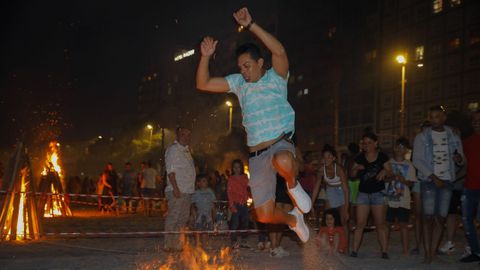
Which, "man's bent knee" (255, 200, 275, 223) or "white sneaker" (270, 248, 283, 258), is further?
"white sneaker" (270, 248, 283, 258)

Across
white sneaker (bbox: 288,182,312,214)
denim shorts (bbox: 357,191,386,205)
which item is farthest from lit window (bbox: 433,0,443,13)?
white sneaker (bbox: 288,182,312,214)

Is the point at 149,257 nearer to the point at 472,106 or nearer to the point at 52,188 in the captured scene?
the point at 52,188

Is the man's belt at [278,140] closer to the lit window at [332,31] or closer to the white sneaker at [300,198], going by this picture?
the white sneaker at [300,198]

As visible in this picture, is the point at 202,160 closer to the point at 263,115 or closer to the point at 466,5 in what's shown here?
the point at 466,5

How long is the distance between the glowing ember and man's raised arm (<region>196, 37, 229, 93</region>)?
7.43 ft

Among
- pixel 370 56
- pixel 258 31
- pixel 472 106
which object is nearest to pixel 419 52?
pixel 370 56

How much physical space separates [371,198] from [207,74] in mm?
3718

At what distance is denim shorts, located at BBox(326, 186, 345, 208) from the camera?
8.73 meters

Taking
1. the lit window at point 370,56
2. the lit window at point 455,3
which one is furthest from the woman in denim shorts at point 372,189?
the lit window at point 370,56

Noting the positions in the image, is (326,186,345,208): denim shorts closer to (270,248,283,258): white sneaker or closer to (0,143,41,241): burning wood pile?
(270,248,283,258): white sneaker

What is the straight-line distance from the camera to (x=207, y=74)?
18.5 ft

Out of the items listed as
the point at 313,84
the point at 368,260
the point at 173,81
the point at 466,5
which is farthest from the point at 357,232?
the point at 173,81

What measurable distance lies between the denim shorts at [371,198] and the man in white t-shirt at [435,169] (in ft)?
2.03

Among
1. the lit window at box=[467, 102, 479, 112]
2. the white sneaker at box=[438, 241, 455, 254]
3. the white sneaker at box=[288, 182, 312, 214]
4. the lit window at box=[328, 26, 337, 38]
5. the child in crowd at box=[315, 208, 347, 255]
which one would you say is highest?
the lit window at box=[328, 26, 337, 38]
